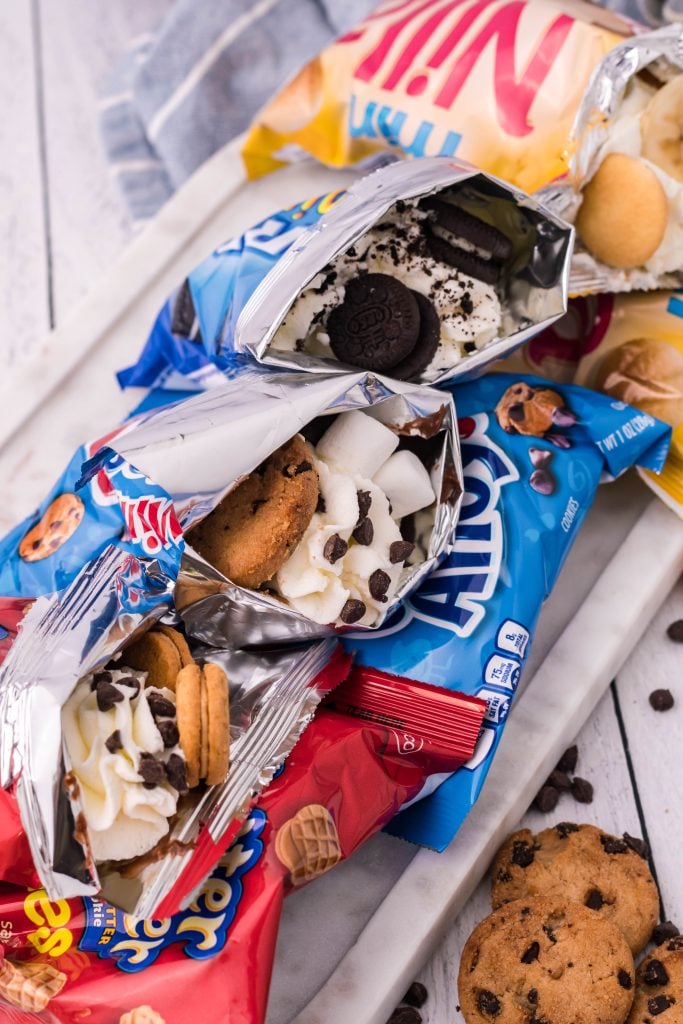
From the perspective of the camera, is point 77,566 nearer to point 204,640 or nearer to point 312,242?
point 204,640

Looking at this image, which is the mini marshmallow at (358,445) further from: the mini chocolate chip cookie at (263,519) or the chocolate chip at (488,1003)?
the chocolate chip at (488,1003)

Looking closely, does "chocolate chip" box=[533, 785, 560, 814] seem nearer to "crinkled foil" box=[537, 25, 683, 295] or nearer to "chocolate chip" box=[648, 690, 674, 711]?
"chocolate chip" box=[648, 690, 674, 711]

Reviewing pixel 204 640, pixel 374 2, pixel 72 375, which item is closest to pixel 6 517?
pixel 72 375

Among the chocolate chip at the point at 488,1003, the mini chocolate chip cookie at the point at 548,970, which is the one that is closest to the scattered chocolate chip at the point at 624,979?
the mini chocolate chip cookie at the point at 548,970

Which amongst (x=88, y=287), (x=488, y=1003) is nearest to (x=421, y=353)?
(x=488, y=1003)

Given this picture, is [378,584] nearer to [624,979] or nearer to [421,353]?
[421,353]

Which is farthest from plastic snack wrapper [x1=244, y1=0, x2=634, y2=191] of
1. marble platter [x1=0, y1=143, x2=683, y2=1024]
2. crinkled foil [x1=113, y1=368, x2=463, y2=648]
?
crinkled foil [x1=113, y1=368, x2=463, y2=648]

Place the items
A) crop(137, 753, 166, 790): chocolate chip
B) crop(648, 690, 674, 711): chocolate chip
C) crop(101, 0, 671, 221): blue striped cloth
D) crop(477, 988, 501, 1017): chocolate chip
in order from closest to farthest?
crop(137, 753, 166, 790): chocolate chip, crop(477, 988, 501, 1017): chocolate chip, crop(648, 690, 674, 711): chocolate chip, crop(101, 0, 671, 221): blue striped cloth
